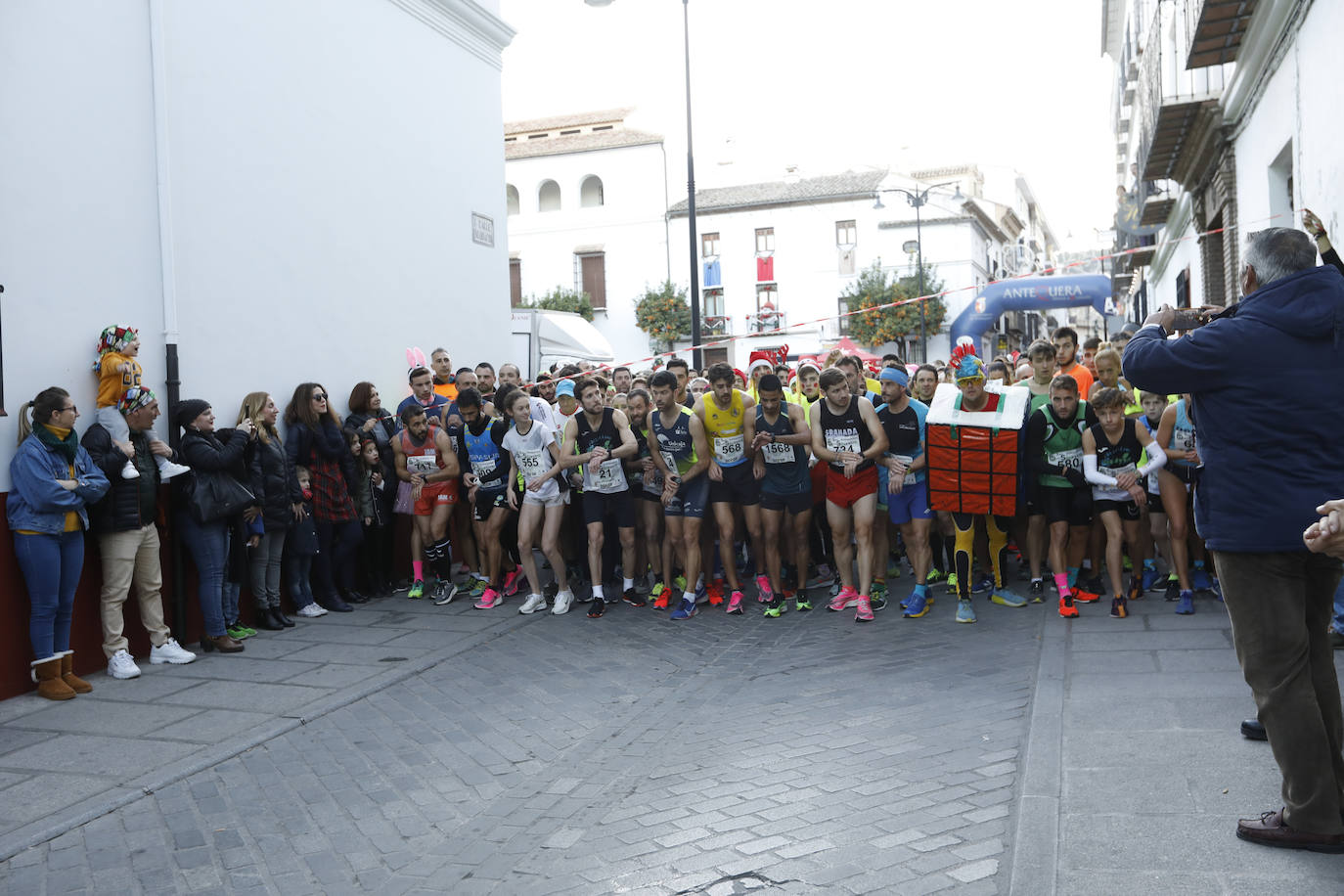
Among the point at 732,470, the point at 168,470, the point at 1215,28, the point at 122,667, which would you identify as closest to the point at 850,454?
the point at 732,470

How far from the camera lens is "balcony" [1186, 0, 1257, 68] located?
10320mm

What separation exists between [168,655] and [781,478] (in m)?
4.76

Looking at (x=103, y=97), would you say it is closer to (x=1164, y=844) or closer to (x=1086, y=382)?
(x=1164, y=844)

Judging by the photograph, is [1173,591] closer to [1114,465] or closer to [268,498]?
[1114,465]

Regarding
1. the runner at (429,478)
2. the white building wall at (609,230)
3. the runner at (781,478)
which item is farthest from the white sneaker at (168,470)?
the white building wall at (609,230)

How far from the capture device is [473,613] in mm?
9234

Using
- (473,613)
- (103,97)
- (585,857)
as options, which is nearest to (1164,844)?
(585,857)

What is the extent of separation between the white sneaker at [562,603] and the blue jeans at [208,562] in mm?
2564

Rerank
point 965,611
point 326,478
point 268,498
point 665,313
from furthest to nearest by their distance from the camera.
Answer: point 665,313 → point 326,478 → point 268,498 → point 965,611

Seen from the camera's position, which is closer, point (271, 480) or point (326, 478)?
point (271, 480)

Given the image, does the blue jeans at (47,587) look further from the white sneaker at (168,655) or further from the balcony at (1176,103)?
the balcony at (1176,103)

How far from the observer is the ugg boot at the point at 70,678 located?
22.5 feet

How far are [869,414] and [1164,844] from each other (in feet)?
16.2

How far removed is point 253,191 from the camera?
9180 millimetres
